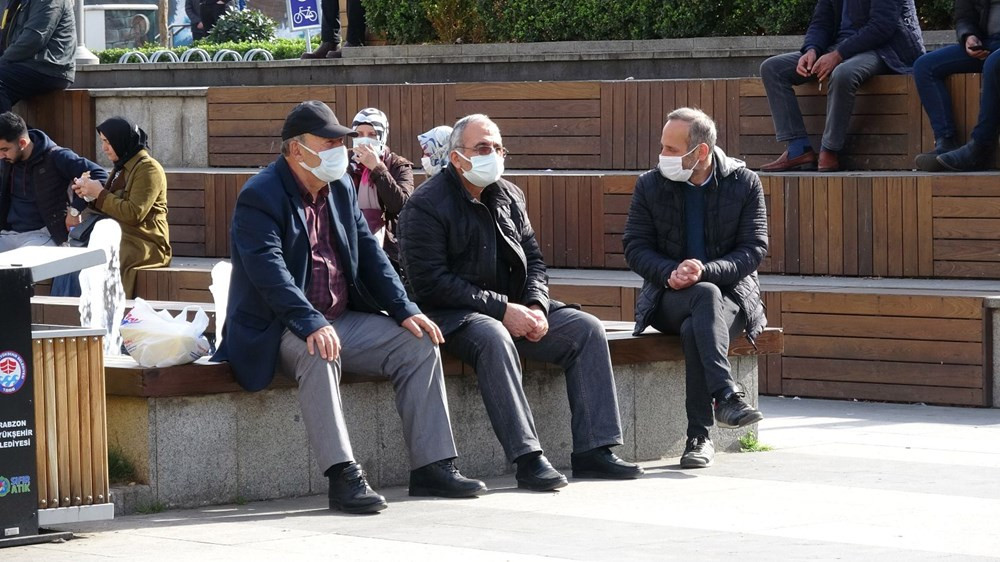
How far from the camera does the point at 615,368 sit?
8.07m

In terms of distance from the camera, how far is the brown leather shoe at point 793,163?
39.6 ft

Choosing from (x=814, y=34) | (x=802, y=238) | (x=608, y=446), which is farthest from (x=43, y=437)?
(x=814, y=34)

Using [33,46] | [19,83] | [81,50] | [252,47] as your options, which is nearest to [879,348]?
[33,46]

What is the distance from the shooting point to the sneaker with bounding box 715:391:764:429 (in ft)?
25.2

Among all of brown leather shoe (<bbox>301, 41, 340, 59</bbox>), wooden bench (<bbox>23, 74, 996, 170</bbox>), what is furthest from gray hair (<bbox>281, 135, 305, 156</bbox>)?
brown leather shoe (<bbox>301, 41, 340, 59</bbox>)

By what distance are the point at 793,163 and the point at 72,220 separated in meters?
4.91

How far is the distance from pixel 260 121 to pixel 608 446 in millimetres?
8095

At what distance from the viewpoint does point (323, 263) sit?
23.4 ft

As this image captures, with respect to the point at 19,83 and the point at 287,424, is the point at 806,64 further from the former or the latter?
the point at 19,83

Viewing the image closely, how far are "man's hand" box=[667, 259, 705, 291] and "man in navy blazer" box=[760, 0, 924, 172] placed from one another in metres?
4.24

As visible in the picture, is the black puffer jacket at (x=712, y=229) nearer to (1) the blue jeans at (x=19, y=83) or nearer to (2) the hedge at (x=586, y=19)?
(2) the hedge at (x=586, y=19)

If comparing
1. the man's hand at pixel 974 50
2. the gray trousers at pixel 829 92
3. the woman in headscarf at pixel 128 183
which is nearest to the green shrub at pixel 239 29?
the woman in headscarf at pixel 128 183

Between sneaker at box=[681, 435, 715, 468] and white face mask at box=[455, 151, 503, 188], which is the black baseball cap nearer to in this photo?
white face mask at box=[455, 151, 503, 188]

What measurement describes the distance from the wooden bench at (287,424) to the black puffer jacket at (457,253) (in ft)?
0.95
